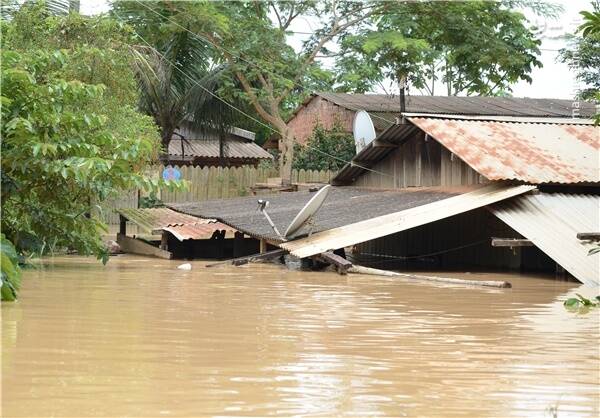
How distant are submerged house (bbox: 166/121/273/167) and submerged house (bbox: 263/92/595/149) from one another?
109 inches

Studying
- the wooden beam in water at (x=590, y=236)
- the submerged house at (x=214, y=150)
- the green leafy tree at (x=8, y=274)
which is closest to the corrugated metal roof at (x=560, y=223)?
the wooden beam in water at (x=590, y=236)

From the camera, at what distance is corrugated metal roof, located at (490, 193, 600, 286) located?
1385 cm

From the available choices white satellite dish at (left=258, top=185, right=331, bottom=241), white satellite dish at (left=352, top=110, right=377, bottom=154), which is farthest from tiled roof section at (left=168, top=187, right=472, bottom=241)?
white satellite dish at (left=352, top=110, right=377, bottom=154)

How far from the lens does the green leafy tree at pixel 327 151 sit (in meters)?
29.1

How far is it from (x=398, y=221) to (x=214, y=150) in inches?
813

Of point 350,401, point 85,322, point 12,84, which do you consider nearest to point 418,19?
point 12,84

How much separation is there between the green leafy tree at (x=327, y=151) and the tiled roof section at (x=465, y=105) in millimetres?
907

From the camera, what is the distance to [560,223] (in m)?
14.9

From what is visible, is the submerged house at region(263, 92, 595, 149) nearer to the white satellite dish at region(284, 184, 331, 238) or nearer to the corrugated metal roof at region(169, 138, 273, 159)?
the corrugated metal roof at region(169, 138, 273, 159)

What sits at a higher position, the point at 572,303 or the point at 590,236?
the point at 590,236

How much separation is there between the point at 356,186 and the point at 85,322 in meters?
12.5

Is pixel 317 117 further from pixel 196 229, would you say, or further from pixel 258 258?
pixel 258 258

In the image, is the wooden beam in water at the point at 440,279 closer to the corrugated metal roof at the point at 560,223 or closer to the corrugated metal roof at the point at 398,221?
the corrugated metal roof at the point at 398,221

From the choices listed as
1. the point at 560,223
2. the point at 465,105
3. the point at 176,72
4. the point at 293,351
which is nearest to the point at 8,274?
the point at 293,351
